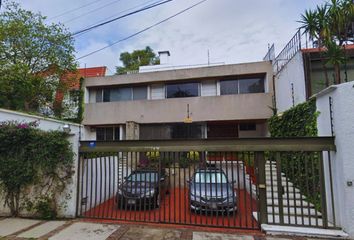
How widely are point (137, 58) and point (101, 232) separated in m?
28.4

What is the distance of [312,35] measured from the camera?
385 inches

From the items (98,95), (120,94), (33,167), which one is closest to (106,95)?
(98,95)

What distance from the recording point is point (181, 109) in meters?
15.9

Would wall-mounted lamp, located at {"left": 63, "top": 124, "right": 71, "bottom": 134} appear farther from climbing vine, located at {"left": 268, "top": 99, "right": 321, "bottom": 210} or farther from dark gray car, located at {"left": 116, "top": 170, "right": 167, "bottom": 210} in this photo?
climbing vine, located at {"left": 268, "top": 99, "right": 321, "bottom": 210}

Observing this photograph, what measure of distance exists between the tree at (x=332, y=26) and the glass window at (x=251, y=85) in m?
5.60

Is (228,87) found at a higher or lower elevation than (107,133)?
higher

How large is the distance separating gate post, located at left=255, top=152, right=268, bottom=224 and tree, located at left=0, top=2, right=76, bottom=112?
14958 mm

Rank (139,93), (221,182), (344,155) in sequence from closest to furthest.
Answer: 1. (344,155)
2. (221,182)
3. (139,93)

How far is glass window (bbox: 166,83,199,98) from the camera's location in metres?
16.4

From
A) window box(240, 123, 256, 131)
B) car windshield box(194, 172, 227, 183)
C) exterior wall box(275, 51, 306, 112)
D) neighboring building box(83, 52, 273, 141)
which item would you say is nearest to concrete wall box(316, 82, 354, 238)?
car windshield box(194, 172, 227, 183)

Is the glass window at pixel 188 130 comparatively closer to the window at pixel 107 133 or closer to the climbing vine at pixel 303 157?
the window at pixel 107 133

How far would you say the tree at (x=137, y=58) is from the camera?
31312 mm

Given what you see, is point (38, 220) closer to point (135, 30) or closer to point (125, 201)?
point (125, 201)

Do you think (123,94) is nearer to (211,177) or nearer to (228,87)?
(228,87)
